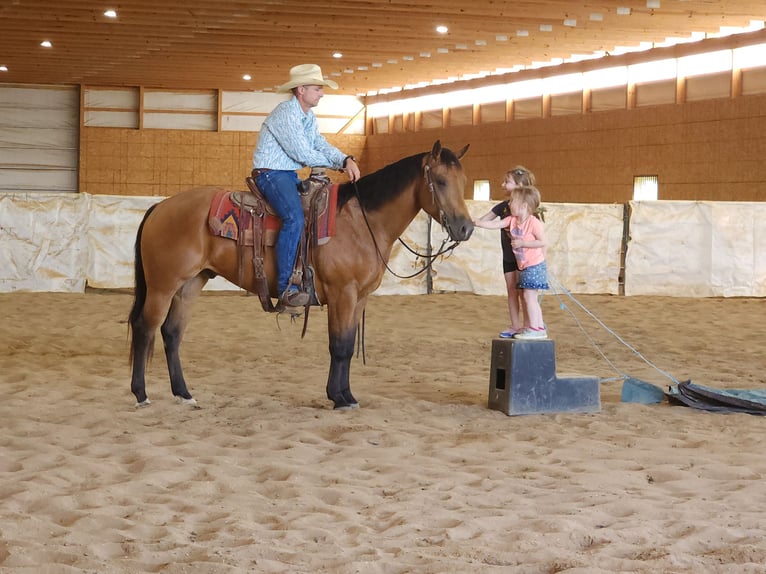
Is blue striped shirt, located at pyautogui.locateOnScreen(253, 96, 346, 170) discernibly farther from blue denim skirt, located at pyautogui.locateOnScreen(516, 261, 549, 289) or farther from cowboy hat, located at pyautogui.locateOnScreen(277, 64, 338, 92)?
blue denim skirt, located at pyautogui.locateOnScreen(516, 261, 549, 289)

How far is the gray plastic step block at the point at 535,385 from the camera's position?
594 centimetres

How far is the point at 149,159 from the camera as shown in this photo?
28.5 m

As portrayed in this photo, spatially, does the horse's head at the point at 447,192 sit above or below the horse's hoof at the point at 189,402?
above

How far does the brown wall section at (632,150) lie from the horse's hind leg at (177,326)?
1432 cm

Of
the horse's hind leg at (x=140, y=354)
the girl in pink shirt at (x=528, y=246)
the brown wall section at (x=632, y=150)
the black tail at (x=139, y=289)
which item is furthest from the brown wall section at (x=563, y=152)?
the horse's hind leg at (x=140, y=354)

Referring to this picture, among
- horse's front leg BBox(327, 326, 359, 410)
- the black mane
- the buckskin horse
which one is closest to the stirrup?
the buckskin horse

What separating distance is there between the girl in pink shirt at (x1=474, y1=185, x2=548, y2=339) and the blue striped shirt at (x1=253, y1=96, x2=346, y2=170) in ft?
3.63

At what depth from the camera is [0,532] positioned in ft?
11.3

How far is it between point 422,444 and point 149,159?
24.9 metres

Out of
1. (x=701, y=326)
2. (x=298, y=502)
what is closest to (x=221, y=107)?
(x=701, y=326)

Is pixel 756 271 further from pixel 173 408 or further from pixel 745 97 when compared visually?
pixel 173 408

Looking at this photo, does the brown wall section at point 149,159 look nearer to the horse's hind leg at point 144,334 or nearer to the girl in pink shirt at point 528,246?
the girl in pink shirt at point 528,246

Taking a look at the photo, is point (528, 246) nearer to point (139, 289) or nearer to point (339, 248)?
point (339, 248)

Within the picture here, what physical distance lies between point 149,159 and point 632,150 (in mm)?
14501
